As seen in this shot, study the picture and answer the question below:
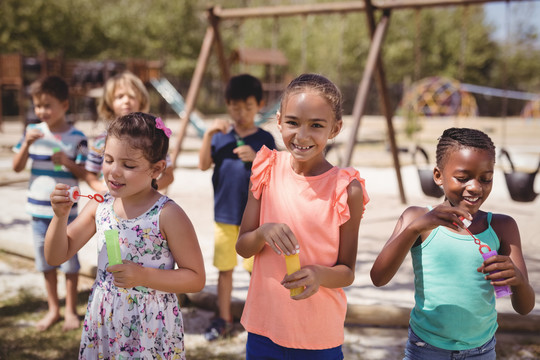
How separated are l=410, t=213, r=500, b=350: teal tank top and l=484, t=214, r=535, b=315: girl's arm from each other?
4 cm

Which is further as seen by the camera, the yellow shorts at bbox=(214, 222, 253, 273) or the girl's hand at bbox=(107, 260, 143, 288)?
the yellow shorts at bbox=(214, 222, 253, 273)

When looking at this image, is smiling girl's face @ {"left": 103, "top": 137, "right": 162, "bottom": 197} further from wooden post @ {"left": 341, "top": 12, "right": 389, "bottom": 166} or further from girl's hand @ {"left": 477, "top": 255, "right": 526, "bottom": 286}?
wooden post @ {"left": 341, "top": 12, "right": 389, "bottom": 166}

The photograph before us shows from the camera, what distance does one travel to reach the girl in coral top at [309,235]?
1.74 meters

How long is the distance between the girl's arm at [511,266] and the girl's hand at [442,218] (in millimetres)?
149

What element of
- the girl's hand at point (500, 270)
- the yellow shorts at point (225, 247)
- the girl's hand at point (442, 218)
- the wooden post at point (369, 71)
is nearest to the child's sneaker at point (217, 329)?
the yellow shorts at point (225, 247)

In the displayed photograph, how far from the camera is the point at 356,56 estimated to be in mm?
30625

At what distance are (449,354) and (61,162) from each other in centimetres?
234

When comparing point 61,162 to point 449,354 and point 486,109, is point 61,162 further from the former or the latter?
point 486,109

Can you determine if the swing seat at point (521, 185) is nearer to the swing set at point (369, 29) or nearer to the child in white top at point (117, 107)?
the swing set at point (369, 29)

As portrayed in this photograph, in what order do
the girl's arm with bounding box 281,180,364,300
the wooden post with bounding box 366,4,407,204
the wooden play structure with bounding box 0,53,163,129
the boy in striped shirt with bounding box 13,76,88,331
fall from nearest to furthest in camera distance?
the girl's arm with bounding box 281,180,364,300 < the boy in striped shirt with bounding box 13,76,88,331 < the wooden post with bounding box 366,4,407,204 < the wooden play structure with bounding box 0,53,163,129

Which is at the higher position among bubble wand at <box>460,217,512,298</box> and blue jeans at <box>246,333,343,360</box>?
bubble wand at <box>460,217,512,298</box>

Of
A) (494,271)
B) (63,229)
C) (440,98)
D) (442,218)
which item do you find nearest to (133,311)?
(63,229)

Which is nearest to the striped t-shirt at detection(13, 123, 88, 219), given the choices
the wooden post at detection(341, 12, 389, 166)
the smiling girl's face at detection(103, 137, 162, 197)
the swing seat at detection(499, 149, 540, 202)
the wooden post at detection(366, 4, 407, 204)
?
the smiling girl's face at detection(103, 137, 162, 197)

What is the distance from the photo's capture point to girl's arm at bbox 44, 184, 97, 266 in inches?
68.6
